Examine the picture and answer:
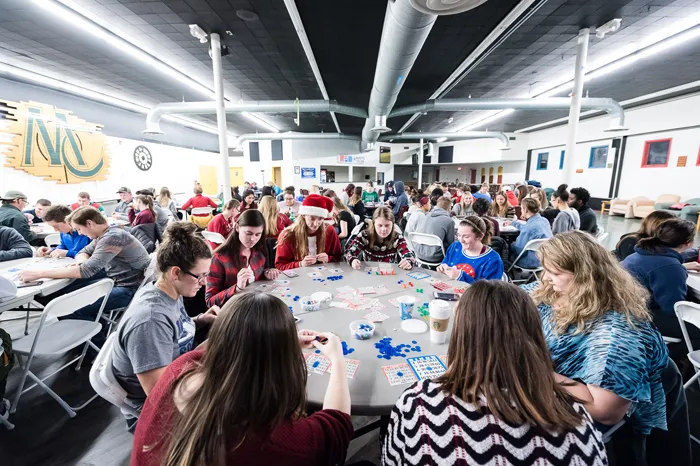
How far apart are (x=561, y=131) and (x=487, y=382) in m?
16.2

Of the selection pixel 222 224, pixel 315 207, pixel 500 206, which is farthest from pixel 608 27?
pixel 222 224

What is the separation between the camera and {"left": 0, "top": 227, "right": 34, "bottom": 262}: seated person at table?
3062 mm

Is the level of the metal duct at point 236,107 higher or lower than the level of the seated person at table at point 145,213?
higher

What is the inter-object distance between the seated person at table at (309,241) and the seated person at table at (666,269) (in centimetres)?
248

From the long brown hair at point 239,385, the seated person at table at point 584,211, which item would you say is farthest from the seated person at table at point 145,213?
the seated person at table at point 584,211

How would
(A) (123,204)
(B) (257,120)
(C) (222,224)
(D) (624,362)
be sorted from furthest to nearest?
1. (B) (257,120)
2. (A) (123,204)
3. (C) (222,224)
4. (D) (624,362)

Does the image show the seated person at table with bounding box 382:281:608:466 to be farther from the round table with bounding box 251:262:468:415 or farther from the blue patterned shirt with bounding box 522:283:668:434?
the blue patterned shirt with bounding box 522:283:668:434

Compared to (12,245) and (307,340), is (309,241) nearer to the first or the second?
(307,340)

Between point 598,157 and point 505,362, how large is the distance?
14794 mm

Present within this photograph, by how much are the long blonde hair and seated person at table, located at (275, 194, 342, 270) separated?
6.12 feet

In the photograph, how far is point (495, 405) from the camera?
0.75 m

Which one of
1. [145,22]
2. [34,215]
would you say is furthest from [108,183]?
[145,22]

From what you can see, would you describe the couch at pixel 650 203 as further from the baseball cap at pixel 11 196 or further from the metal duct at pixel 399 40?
the baseball cap at pixel 11 196

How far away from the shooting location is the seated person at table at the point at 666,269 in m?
2.15
